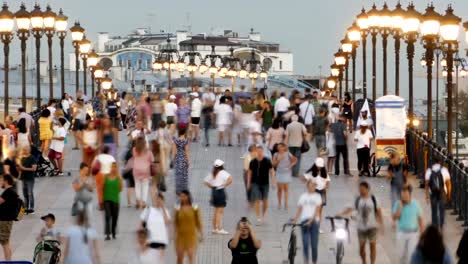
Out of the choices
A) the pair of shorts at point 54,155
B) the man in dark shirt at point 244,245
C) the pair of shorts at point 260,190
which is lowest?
the man in dark shirt at point 244,245

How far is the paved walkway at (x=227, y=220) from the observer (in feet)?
88.0

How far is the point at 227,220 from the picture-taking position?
101 ft

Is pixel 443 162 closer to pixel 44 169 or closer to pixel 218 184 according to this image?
pixel 218 184

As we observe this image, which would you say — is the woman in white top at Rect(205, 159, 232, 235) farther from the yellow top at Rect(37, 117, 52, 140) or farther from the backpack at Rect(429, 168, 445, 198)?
the yellow top at Rect(37, 117, 52, 140)

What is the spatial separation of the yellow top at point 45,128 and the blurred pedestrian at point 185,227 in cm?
1508

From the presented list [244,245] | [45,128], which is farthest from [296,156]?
[244,245]

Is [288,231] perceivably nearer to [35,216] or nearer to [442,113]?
[35,216]

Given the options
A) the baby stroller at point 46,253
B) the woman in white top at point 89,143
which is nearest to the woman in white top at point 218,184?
the baby stroller at point 46,253

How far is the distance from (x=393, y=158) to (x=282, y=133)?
5.82 meters

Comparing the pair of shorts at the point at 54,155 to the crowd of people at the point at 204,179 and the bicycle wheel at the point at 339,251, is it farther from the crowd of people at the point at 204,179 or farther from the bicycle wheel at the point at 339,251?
the bicycle wheel at the point at 339,251

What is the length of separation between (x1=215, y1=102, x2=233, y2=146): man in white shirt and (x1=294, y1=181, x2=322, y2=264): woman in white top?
17.6 meters

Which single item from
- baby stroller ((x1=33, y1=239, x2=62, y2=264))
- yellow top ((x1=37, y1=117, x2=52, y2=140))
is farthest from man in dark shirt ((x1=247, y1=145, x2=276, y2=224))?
yellow top ((x1=37, y1=117, x2=52, y2=140))

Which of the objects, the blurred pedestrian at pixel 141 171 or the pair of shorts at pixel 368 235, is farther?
the blurred pedestrian at pixel 141 171

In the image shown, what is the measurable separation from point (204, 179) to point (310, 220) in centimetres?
792
